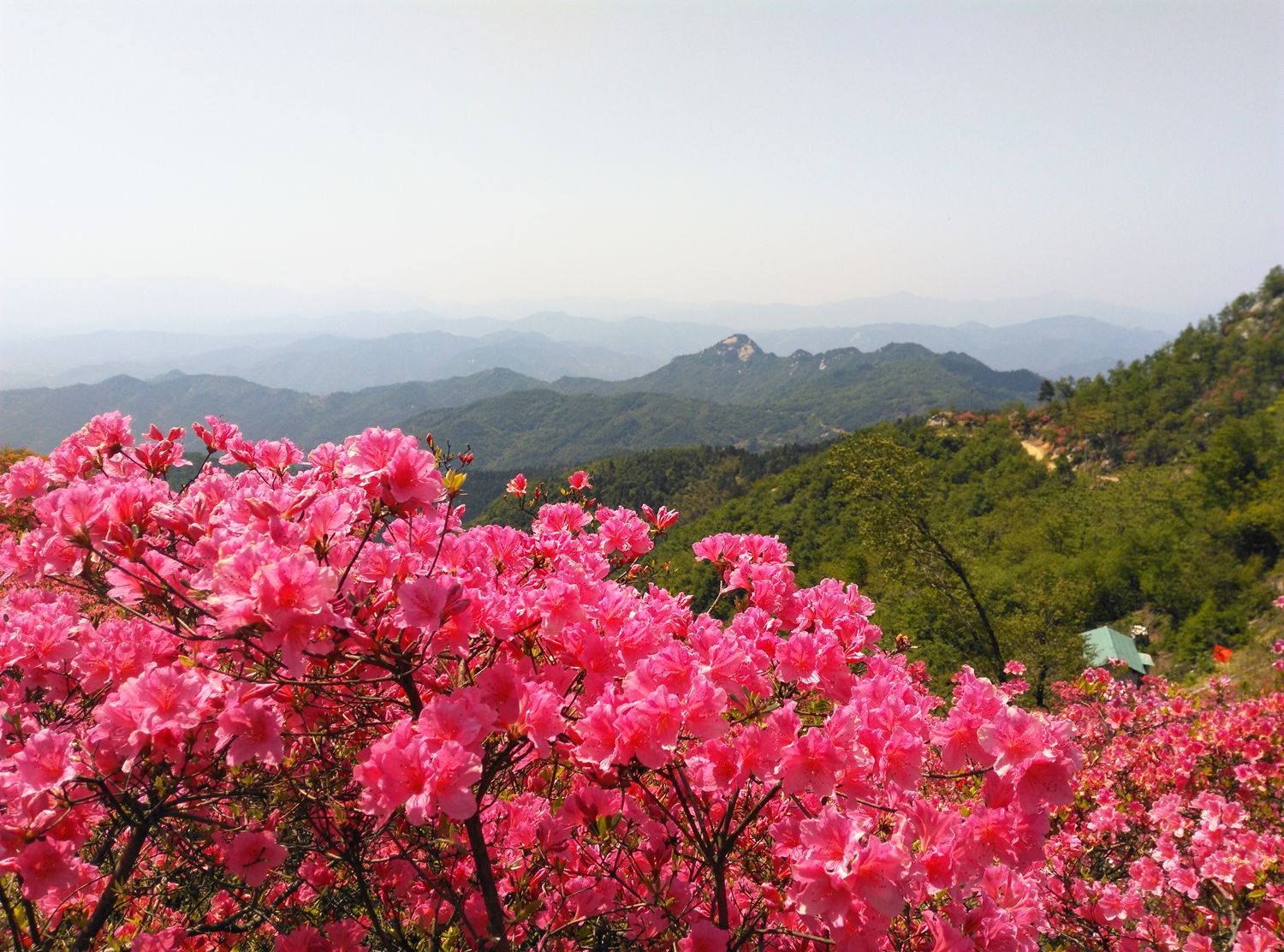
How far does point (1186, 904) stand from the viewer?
400 cm

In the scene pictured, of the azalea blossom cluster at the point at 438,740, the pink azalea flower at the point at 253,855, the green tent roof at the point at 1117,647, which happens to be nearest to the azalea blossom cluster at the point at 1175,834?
the azalea blossom cluster at the point at 438,740

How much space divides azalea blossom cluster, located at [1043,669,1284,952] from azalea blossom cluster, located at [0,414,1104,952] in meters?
1.77

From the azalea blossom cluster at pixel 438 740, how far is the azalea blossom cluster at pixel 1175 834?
177cm

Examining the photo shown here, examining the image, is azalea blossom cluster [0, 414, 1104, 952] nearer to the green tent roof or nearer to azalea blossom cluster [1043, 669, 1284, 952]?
azalea blossom cluster [1043, 669, 1284, 952]

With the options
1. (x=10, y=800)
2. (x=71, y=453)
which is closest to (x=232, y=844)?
(x=10, y=800)

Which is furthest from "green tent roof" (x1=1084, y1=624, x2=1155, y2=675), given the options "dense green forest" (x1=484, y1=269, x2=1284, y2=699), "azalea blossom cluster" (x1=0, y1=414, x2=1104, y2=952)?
"azalea blossom cluster" (x1=0, y1=414, x2=1104, y2=952)

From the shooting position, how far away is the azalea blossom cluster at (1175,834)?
140 inches

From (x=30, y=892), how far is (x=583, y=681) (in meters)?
1.58

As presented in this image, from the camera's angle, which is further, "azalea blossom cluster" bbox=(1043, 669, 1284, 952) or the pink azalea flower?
"azalea blossom cluster" bbox=(1043, 669, 1284, 952)

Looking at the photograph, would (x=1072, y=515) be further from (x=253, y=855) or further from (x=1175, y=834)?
(x=253, y=855)

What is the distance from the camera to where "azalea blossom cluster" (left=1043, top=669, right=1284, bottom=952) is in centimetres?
357

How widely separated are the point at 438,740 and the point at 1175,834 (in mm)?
5667

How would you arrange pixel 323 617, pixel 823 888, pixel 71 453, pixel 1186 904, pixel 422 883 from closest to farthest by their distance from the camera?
pixel 323 617, pixel 823 888, pixel 422 883, pixel 71 453, pixel 1186 904

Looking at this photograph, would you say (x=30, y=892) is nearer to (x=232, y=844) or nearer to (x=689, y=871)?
(x=232, y=844)
